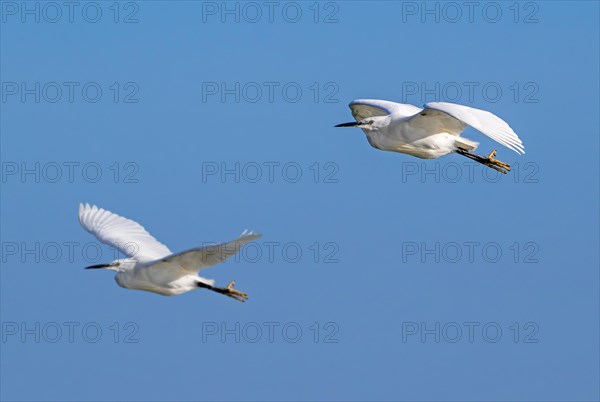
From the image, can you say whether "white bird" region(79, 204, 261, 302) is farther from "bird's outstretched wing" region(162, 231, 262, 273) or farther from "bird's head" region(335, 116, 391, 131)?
"bird's head" region(335, 116, 391, 131)

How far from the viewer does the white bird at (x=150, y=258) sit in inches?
1061

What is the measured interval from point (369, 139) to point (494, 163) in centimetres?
286

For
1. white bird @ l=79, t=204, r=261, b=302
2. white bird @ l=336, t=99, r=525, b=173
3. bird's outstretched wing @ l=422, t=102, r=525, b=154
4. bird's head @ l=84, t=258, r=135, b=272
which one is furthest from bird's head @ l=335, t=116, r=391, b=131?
bird's head @ l=84, t=258, r=135, b=272

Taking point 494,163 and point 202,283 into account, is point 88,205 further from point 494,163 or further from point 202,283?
point 494,163

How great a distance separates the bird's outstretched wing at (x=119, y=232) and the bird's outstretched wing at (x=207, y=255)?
351 centimetres

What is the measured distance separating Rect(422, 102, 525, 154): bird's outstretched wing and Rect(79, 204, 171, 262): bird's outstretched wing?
780 cm

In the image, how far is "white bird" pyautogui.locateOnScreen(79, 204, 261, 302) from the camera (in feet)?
88.4

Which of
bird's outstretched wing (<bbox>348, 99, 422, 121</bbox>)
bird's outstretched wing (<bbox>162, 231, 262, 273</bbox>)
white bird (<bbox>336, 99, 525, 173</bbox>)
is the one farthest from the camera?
bird's outstretched wing (<bbox>348, 99, 422, 121</bbox>)

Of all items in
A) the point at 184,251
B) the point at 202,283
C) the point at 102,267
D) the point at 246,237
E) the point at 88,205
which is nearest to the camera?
the point at 246,237

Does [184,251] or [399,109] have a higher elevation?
[399,109]

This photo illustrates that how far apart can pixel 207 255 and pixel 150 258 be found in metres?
3.99

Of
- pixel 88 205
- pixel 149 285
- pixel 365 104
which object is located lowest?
pixel 149 285

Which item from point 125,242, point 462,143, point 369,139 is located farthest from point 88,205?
point 462,143

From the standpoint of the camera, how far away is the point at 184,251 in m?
26.4
